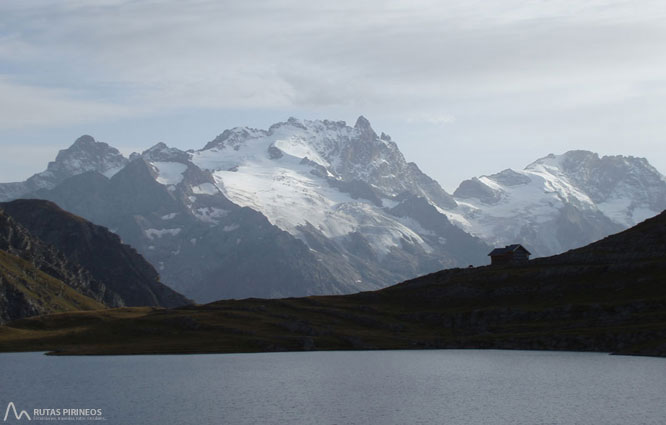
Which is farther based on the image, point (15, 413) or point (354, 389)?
point (354, 389)

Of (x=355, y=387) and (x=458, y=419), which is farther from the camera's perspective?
(x=355, y=387)

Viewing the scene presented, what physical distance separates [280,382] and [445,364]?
39.5m

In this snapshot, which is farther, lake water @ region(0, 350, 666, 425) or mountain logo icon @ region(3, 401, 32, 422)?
lake water @ region(0, 350, 666, 425)

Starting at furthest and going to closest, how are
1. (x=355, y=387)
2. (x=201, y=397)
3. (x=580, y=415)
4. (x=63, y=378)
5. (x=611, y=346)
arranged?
(x=611, y=346)
(x=63, y=378)
(x=355, y=387)
(x=201, y=397)
(x=580, y=415)

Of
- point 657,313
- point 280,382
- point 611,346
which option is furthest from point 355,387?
point 657,313

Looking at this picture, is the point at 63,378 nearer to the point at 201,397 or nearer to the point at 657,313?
the point at 201,397

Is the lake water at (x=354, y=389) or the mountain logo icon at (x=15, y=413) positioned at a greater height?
the lake water at (x=354, y=389)

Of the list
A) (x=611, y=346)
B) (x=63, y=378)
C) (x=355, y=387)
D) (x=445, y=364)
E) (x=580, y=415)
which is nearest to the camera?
(x=580, y=415)

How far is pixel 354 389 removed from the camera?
441 ft

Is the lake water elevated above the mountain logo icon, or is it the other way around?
the lake water

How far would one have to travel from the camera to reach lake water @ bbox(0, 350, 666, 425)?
354 feet

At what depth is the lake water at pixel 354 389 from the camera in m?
108

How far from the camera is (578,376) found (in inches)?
5586

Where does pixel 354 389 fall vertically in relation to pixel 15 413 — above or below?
above
